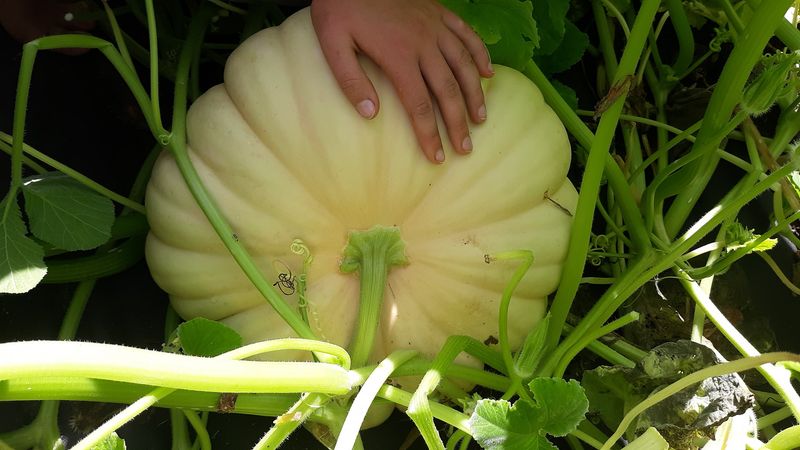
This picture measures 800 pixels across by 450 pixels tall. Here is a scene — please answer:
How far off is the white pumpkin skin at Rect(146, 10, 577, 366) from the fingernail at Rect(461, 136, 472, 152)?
0.01 meters

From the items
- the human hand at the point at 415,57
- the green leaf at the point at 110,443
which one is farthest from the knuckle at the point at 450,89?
the green leaf at the point at 110,443

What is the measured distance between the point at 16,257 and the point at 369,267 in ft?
1.19

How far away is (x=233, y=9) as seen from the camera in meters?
1.08

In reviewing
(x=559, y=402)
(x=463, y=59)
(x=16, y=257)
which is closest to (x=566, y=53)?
(x=463, y=59)

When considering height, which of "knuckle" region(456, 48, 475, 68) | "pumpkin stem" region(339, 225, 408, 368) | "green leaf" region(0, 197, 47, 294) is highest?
"knuckle" region(456, 48, 475, 68)

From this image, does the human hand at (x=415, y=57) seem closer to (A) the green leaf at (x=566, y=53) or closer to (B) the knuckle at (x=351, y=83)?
(B) the knuckle at (x=351, y=83)

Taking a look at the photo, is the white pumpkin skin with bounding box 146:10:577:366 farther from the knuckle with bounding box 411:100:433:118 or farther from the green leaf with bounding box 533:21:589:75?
the green leaf with bounding box 533:21:589:75

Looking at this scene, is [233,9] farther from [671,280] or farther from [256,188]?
[671,280]

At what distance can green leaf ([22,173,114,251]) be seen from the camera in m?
0.84

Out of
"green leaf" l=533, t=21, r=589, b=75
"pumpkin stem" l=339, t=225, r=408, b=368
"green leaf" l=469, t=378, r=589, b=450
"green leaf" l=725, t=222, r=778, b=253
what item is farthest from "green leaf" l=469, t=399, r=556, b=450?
"green leaf" l=533, t=21, r=589, b=75

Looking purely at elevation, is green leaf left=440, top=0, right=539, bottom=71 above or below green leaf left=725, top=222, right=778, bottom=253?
above

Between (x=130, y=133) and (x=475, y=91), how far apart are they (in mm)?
578

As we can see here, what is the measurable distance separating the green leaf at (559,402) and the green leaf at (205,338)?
0.92ft

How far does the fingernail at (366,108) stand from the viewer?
85 centimetres
